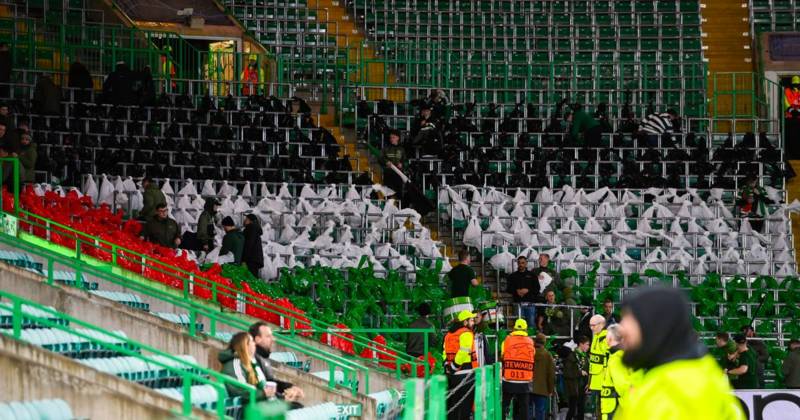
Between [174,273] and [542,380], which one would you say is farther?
[542,380]

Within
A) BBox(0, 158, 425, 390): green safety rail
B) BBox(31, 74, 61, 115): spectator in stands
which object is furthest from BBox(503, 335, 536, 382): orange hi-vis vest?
BBox(31, 74, 61, 115): spectator in stands

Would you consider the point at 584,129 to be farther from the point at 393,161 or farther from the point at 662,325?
the point at 662,325

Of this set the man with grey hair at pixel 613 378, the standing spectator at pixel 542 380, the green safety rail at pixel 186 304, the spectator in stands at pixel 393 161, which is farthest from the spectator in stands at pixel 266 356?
the spectator in stands at pixel 393 161

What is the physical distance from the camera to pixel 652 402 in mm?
4406

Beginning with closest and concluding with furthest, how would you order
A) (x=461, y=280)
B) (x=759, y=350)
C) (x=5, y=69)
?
(x=759, y=350) < (x=461, y=280) < (x=5, y=69)

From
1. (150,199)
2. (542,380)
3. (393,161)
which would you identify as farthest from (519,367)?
(393,161)

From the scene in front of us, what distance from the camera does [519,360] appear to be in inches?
680

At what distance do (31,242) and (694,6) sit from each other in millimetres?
A: 19535

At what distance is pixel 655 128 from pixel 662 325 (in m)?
23.4

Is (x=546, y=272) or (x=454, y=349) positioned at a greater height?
(x=546, y=272)

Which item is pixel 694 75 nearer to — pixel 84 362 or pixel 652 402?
pixel 84 362

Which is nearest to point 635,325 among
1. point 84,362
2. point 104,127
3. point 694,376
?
point 694,376

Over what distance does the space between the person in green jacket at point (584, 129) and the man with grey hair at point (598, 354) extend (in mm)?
11234

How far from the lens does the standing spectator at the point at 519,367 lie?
56.4ft
